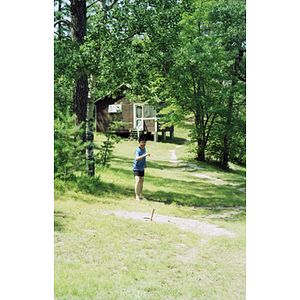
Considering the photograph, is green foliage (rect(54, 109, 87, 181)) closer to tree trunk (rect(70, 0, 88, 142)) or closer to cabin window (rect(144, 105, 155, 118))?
tree trunk (rect(70, 0, 88, 142))

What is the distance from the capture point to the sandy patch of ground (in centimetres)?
604

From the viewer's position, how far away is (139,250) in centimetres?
477

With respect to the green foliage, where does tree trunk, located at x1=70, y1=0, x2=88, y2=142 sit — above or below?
above

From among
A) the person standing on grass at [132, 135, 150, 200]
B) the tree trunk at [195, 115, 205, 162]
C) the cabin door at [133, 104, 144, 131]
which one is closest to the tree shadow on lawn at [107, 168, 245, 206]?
the person standing on grass at [132, 135, 150, 200]

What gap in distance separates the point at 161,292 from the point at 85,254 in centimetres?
138

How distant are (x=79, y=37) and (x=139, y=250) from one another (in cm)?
618

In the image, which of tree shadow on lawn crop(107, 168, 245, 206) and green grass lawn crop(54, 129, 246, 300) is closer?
green grass lawn crop(54, 129, 246, 300)

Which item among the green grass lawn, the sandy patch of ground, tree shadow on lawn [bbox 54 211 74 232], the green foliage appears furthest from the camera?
the green foliage

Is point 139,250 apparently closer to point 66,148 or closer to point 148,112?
point 66,148

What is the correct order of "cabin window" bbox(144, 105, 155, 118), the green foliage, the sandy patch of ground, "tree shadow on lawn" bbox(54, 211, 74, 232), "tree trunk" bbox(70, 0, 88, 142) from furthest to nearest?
"cabin window" bbox(144, 105, 155, 118) → "tree trunk" bbox(70, 0, 88, 142) → the green foliage → the sandy patch of ground → "tree shadow on lawn" bbox(54, 211, 74, 232)

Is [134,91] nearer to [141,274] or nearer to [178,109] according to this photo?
[141,274]

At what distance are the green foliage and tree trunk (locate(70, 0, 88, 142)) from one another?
1.54 m

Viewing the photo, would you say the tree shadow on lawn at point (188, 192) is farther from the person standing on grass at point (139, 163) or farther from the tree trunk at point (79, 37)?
the tree trunk at point (79, 37)

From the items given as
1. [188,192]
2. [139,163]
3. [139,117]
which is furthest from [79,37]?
[139,117]
